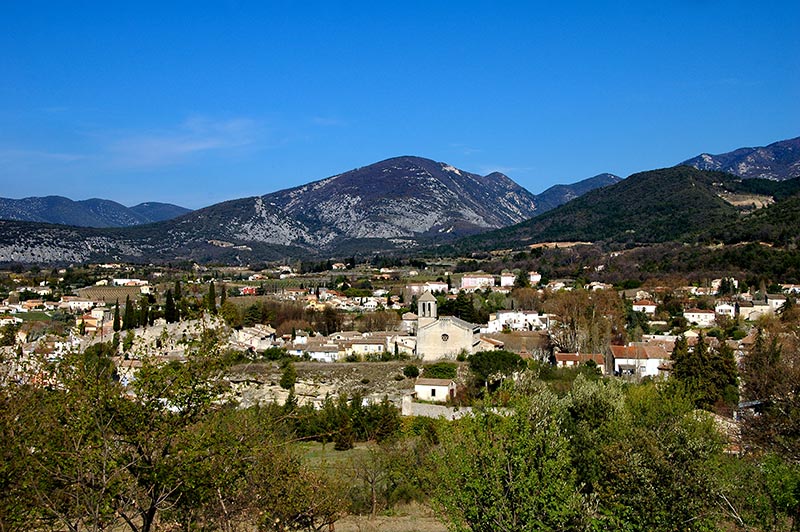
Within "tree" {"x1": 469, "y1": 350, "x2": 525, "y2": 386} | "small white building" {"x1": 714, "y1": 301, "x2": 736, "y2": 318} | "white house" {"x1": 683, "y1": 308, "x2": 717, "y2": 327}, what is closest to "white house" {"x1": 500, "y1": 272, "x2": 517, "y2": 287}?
"small white building" {"x1": 714, "y1": 301, "x2": 736, "y2": 318}

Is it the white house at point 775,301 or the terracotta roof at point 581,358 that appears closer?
the terracotta roof at point 581,358

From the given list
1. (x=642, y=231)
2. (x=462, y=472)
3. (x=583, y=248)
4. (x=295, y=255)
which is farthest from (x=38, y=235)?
(x=462, y=472)

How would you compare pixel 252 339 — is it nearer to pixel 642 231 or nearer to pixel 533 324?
pixel 533 324

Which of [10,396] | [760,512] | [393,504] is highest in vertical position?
[10,396]

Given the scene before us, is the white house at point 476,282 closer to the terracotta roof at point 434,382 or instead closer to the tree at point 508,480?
the terracotta roof at point 434,382

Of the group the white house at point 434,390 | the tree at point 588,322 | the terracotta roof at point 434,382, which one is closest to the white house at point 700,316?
the tree at point 588,322

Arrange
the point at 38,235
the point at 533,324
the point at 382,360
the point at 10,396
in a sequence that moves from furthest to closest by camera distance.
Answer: the point at 38,235, the point at 533,324, the point at 382,360, the point at 10,396

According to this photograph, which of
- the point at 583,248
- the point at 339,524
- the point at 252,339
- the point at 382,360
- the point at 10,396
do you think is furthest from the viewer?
the point at 583,248
